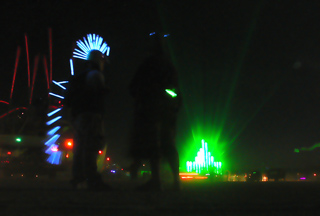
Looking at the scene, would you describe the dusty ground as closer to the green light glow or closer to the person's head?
the green light glow

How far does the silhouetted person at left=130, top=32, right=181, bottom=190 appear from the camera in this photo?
5195 millimetres

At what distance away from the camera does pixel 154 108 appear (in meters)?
5.32

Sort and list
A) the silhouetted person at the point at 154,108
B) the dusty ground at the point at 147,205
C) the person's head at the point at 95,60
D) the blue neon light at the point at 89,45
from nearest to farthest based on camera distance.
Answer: the dusty ground at the point at 147,205 → the silhouetted person at the point at 154,108 → the person's head at the point at 95,60 → the blue neon light at the point at 89,45

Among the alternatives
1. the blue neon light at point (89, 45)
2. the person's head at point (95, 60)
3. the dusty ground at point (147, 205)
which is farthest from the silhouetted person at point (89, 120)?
the blue neon light at point (89, 45)

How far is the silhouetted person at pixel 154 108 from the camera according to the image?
520cm

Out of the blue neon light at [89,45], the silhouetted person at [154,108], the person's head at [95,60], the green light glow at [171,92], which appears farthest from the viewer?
the blue neon light at [89,45]

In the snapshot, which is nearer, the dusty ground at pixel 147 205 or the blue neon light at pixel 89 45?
the dusty ground at pixel 147 205

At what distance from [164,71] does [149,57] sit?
0.28 metres

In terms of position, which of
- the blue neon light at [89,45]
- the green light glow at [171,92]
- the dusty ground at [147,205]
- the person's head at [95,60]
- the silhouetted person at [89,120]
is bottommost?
the dusty ground at [147,205]

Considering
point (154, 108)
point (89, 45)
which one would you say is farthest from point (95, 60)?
point (89, 45)

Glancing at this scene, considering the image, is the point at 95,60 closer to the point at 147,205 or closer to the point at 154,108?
the point at 154,108

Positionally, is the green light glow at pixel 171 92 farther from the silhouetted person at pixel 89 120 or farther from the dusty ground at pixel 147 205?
the dusty ground at pixel 147 205

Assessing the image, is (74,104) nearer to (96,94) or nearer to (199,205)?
(96,94)

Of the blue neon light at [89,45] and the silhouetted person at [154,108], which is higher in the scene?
the blue neon light at [89,45]
